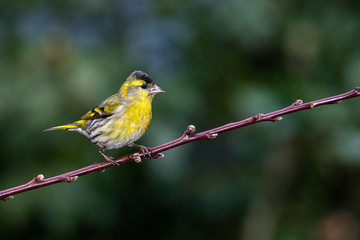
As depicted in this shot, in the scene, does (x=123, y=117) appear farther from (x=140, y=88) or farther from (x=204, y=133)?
(x=204, y=133)

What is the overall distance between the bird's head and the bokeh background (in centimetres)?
41

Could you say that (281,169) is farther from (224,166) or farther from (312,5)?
(312,5)

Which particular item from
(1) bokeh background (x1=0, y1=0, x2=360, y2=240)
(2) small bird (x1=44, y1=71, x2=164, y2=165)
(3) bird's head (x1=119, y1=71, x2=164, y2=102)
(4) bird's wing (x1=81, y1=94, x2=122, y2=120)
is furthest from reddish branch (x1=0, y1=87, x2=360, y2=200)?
(1) bokeh background (x1=0, y1=0, x2=360, y2=240)

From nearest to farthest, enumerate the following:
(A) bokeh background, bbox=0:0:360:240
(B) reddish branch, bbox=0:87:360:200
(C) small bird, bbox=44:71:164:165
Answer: (B) reddish branch, bbox=0:87:360:200
(C) small bird, bbox=44:71:164:165
(A) bokeh background, bbox=0:0:360:240

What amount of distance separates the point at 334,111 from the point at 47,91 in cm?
199

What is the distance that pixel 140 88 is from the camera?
319 centimetres

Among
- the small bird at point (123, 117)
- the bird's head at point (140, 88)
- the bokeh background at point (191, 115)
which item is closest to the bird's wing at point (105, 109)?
the small bird at point (123, 117)

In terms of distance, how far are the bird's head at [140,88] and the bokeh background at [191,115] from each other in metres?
0.41

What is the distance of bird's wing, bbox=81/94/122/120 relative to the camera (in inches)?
130

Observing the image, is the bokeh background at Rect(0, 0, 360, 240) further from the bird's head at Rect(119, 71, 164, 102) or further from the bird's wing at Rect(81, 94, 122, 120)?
the bird's head at Rect(119, 71, 164, 102)

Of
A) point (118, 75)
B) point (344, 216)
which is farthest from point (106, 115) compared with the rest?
point (344, 216)

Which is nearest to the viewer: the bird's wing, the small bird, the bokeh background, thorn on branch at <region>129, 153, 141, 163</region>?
thorn on branch at <region>129, 153, 141, 163</region>

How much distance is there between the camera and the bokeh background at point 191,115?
3.67m

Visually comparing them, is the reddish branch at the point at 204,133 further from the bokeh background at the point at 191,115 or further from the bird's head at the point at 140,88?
the bokeh background at the point at 191,115
